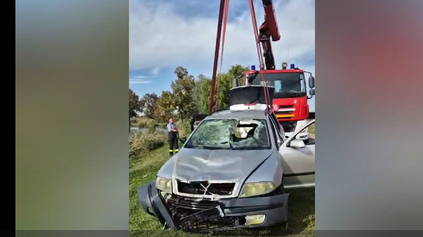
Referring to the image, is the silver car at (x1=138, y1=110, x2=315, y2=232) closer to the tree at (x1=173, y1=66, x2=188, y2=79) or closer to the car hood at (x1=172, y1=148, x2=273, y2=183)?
the car hood at (x1=172, y1=148, x2=273, y2=183)

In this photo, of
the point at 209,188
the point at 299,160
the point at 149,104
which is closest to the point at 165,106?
the point at 149,104

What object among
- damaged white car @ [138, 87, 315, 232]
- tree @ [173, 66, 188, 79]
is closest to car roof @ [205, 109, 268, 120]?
damaged white car @ [138, 87, 315, 232]

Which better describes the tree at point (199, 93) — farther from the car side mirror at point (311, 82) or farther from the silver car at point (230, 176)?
the car side mirror at point (311, 82)

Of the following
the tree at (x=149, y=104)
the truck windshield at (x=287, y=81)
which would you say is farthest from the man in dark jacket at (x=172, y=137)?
the truck windshield at (x=287, y=81)

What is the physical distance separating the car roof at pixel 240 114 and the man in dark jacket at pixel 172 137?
10.2 inches

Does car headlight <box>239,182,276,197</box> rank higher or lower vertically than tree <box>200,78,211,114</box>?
lower

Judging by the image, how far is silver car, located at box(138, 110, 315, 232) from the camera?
222 centimetres

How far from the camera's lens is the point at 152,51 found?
7.76 feet

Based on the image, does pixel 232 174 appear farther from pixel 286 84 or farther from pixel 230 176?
pixel 286 84

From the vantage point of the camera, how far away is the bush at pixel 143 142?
7.84 ft

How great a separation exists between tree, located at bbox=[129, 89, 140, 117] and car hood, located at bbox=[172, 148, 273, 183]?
1.59ft

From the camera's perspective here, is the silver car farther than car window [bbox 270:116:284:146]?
No

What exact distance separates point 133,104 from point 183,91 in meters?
0.40
